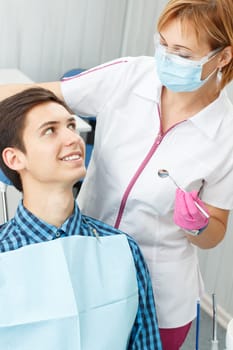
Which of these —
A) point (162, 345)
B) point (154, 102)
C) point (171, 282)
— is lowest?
point (162, 345)

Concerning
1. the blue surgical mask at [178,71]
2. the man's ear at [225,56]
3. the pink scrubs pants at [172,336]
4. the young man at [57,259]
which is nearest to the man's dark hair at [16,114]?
the young man at [57,259]

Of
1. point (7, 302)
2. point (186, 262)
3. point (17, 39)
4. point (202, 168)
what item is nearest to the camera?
point (7, 302)

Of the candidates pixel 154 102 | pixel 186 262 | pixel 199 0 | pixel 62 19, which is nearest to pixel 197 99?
pixel 154 102

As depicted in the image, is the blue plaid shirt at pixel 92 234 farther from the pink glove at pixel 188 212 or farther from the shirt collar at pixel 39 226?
the pink glove at pixel 188 212

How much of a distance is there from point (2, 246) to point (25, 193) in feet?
0.51

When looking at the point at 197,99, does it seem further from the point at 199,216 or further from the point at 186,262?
the point at 186,262

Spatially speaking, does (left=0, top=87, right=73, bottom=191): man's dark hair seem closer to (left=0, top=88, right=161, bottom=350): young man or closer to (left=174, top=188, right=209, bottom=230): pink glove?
(left=0, top=88, right=161, bottom=350): young man

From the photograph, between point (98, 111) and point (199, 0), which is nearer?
point (199, 0)

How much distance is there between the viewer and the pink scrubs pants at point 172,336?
160cm

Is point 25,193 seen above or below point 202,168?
below

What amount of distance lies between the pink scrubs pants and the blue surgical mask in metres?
0.65

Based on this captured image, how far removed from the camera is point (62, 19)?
2922mm

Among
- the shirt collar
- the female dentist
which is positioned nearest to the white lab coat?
the female dentist

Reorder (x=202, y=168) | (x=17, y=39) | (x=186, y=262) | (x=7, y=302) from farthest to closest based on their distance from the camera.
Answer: (x=17, y=39), (x=186, y=262), (x=202, y=168), (x=7, y=302)
